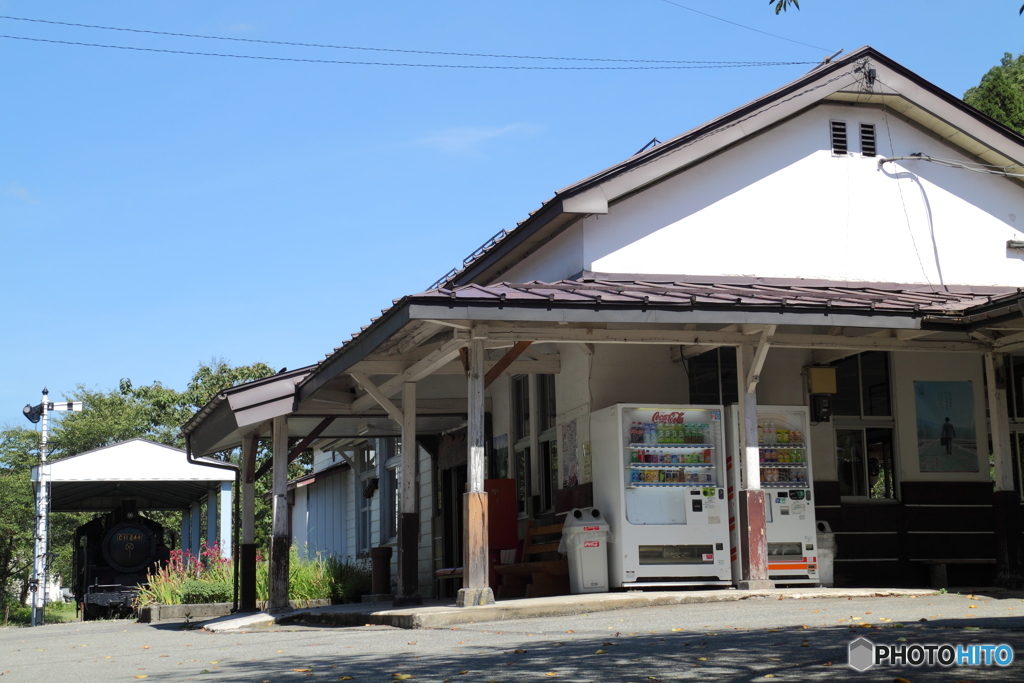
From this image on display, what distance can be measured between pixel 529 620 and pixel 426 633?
127 cm

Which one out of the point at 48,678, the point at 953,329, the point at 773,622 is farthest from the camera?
the point at 953,329

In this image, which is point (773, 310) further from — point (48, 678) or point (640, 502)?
point (48, 678)

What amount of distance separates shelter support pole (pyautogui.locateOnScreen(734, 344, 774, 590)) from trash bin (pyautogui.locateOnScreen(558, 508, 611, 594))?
161 cm

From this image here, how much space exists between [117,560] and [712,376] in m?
18.5

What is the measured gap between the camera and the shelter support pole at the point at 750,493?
500 inches

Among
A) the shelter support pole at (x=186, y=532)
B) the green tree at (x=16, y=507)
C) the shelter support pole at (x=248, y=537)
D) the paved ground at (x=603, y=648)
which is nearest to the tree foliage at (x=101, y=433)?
the green tree at (x=16, y=507)

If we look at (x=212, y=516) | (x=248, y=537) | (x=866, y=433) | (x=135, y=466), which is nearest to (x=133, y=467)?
(x=135, y=466)

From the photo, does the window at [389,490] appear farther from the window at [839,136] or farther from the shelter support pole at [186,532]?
the window at [839,136]

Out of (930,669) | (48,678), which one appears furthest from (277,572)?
(930,669)

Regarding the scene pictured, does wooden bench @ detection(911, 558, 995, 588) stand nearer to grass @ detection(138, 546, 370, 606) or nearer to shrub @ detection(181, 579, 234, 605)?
grass @ detection(138, 546, 370, 606)

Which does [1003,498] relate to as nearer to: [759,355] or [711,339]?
[759,355]

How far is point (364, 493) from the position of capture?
26.2m

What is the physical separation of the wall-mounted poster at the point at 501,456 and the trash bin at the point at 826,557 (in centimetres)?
557

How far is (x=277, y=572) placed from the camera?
15594 millimetres
